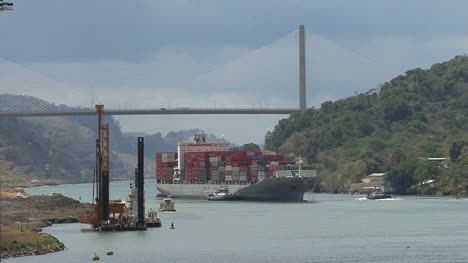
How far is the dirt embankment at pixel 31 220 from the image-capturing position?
56438mm

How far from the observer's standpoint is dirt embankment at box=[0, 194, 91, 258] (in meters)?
56.4

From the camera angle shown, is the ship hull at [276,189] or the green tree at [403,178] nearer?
the ship hull at [276,189]

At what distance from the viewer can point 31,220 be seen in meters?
79.4

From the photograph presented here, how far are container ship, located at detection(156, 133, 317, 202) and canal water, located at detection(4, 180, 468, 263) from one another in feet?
66.7

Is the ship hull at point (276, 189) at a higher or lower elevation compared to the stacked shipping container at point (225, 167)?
lower

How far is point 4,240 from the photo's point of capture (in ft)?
184

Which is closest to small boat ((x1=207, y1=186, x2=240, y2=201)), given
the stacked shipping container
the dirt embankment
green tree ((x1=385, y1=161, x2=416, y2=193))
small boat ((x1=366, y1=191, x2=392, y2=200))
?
the stacked shipping container

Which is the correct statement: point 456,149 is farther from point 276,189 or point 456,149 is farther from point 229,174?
point 276,189

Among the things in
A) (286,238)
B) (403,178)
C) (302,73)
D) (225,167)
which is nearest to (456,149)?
(403,178)

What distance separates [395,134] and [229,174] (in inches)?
1842

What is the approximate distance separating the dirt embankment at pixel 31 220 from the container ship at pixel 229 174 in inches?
812

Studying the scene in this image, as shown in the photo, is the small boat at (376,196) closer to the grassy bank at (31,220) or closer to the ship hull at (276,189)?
the ship hull at (276,189)

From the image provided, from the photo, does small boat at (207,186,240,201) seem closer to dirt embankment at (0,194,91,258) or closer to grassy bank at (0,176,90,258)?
grassy bank at (0,176,90,258)

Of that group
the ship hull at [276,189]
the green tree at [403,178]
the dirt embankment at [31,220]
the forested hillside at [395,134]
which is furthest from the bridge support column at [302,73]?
the dirt embankment at [31,220]
